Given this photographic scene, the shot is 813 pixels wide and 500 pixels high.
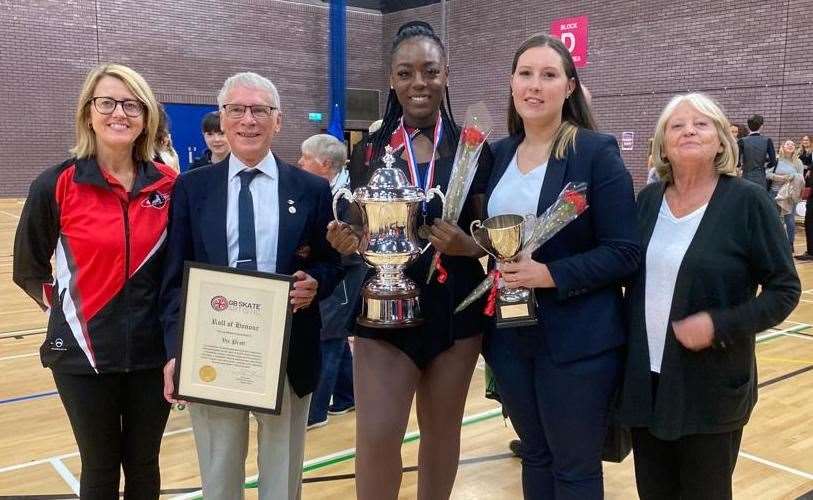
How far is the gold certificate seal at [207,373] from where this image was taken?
1840mm

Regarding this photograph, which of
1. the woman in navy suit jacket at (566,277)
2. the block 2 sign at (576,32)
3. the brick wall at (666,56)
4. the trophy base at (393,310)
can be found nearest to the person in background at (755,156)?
the brick wall at (666,56)

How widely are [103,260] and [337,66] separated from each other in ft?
53.1

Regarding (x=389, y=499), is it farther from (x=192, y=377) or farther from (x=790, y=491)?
(x=790, y=491)

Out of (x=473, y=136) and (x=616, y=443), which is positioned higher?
(x=473, y=136)

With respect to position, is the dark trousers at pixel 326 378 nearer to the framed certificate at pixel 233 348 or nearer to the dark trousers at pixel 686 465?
the framed certificate at pixel 233 348

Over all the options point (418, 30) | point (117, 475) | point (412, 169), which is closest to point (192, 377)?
point (117, 475)

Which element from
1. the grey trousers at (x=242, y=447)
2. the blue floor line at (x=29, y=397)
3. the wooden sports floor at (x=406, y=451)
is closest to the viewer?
the grey trousers at (x=242, y=447)

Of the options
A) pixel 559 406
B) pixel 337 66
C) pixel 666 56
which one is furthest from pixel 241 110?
pixel 337 66

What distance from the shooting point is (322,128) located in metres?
17.5

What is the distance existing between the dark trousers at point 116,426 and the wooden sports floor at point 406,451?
0.98m

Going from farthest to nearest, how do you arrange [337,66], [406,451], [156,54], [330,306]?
[337,66]
[156,54]
[330,306]
[406,451]

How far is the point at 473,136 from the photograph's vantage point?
1854 mm

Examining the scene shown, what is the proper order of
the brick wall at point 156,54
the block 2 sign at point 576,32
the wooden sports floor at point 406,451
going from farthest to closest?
the brick wall at point 156,54 → the block 2 sign at point 576,32 → the wooden sports floor at point 406,451

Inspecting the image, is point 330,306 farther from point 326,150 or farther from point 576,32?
point 576,32
